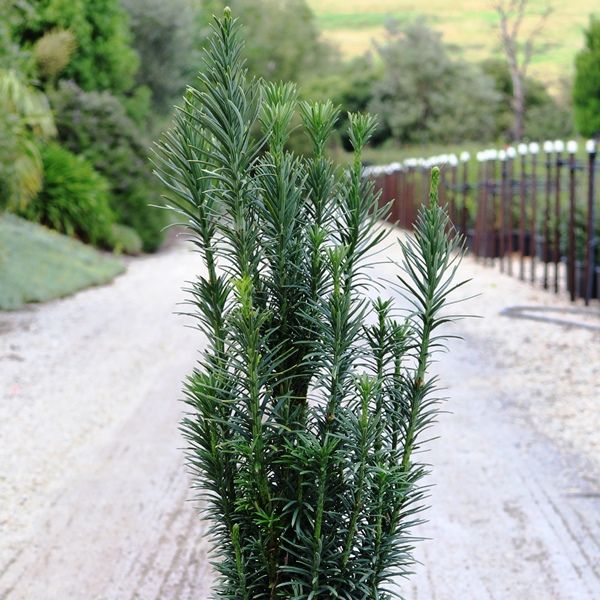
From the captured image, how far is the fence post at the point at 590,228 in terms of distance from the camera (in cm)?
1170

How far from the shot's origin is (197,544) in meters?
4.77

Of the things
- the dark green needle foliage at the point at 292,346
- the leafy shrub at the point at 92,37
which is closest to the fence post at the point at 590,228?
the dark green needle foliage at the point at 292,346

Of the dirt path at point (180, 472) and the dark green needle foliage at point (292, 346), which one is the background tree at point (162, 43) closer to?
the dirt path at point (180, 472)

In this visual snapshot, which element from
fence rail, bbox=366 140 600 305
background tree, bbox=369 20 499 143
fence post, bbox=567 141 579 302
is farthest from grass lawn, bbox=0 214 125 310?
background tree, bbox=369 20 499 143

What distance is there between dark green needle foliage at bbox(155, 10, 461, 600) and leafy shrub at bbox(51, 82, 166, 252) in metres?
22.1

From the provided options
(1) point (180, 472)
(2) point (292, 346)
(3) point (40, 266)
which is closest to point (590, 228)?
(1) point (180, 472)

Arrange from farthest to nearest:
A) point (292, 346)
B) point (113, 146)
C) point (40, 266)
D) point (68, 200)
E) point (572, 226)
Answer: point (113, 146) → point (68, 200) → point (40, 266) → point (572, 226) → point (292, 346)

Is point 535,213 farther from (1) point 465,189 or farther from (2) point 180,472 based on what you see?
(2) point 180,472

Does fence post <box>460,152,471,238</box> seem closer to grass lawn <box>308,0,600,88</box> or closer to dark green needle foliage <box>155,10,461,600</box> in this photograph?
dark green needle foliage <box>155,10,461,600</box>

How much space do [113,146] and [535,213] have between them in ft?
40.9

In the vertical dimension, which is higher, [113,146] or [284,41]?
[284,41]

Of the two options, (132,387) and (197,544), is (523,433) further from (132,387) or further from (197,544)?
(132,387)

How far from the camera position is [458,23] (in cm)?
10406

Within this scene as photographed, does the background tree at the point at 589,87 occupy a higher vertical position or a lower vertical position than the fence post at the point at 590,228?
higher
